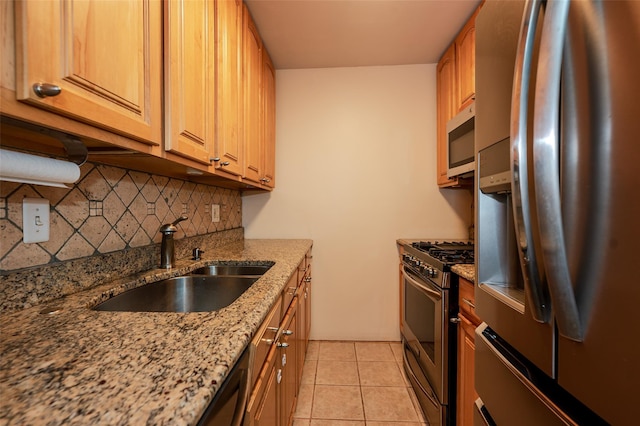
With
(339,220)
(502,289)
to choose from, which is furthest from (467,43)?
(502,289)

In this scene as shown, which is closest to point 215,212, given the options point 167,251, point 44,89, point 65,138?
point 167,251

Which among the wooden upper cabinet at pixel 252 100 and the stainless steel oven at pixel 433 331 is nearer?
the stainless steel oven at pixel 433 331

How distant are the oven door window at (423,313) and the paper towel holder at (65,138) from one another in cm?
157

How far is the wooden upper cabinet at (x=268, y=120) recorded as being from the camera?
2219mm

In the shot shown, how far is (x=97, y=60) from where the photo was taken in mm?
652

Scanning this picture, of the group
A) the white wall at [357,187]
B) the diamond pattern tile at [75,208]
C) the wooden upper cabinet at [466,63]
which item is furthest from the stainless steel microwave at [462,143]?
the diamond pattern tile at [75,208]

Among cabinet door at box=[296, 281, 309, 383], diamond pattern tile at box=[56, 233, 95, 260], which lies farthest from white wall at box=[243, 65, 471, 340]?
diamond pattern tile at box=[56, 233, 95, 260]

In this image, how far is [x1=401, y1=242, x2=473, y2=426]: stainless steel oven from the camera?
1413 millimetres

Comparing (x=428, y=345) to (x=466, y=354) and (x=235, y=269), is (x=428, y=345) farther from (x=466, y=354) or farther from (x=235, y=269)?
(x=235, y=269)

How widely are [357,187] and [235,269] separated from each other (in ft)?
4.82

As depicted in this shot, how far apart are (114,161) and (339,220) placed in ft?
6.17

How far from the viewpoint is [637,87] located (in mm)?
430

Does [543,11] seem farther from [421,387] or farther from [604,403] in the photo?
[421,387]

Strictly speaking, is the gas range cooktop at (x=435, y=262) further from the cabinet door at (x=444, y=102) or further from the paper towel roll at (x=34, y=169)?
the paper towel roll at (x=34, y=169)
